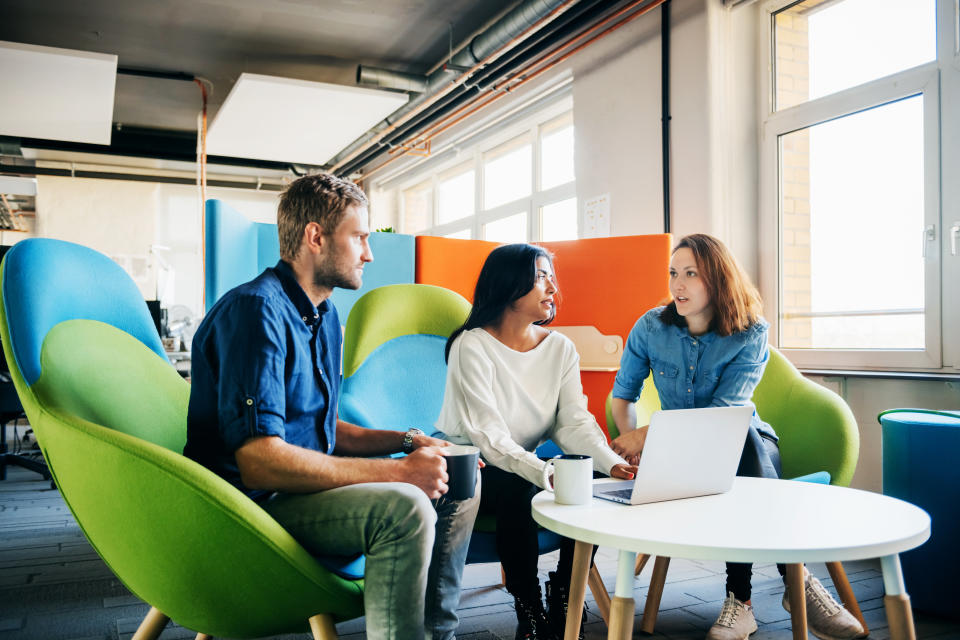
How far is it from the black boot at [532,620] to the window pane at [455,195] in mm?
6022

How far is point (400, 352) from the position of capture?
2.40 m

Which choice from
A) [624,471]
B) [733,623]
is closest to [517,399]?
[624,471]

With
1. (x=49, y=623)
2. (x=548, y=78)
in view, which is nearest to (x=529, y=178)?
(x=548, y=78)

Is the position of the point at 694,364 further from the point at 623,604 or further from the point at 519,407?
the point at 623,604

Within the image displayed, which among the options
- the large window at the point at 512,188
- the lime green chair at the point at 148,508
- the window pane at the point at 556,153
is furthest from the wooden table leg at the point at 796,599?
the window pane at the point at 556,153

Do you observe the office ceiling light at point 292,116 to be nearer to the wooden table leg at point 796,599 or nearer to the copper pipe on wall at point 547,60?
the copper pipe on wall at point 547,60

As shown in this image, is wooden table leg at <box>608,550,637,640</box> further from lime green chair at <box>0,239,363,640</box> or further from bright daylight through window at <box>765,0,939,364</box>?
bright daylight through window at <box>765,0,939,364</box>

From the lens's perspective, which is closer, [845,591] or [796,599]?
[796,599]

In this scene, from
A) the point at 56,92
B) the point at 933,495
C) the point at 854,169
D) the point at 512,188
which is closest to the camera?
the point at 933,495

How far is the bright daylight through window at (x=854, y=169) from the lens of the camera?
321cm

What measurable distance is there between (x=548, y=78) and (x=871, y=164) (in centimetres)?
265

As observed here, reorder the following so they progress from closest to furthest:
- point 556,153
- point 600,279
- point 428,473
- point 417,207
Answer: point 428,473, point 600,279, point 556,153, point 417,207

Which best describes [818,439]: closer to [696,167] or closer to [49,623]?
[696,167]

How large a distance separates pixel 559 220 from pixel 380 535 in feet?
17.0
